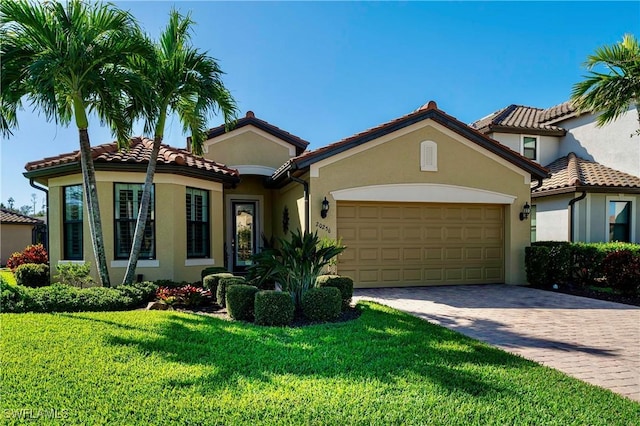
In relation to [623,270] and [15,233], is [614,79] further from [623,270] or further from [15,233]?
[15,233]

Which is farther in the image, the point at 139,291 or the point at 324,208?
the point at 324,208

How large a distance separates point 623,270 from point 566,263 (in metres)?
1.48

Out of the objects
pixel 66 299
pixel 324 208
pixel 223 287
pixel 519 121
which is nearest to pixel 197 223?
pixel 223 287

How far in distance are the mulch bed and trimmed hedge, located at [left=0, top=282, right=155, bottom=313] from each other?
39.2ft

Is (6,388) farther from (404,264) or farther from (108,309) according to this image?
(404,264)

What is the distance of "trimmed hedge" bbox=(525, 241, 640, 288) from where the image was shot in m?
11.6

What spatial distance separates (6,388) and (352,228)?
8.75 meters

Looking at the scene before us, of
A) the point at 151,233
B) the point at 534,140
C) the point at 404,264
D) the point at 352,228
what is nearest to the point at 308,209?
the point at 352,228

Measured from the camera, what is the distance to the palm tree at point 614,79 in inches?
410

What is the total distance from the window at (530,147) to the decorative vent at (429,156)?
9062mm

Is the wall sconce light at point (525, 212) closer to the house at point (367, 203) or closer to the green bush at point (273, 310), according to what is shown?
the house at point (367, 203)

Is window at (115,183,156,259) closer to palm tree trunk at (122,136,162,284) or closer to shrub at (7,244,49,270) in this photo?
palm tree trunk at (122,136,162,284)

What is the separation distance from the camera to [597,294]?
1065 cm

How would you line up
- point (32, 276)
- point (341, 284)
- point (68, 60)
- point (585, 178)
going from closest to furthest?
point (68, 60), point (341, 284), point (32, 276), point (585, 178)
